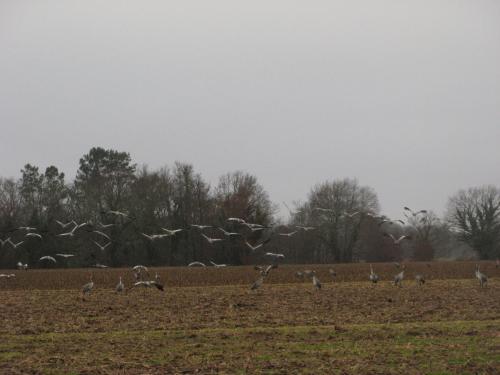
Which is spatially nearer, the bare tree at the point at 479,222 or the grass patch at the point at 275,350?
the grass patch at the point at 275,350

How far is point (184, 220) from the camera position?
86750 millimetres

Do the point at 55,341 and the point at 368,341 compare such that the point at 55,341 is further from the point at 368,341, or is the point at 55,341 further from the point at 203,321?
the point at 368,341

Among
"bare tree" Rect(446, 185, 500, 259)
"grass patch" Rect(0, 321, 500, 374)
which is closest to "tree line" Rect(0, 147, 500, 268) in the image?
"bare tree" Rect(446, 185, 500, 259)

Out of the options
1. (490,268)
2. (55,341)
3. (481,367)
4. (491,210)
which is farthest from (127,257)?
(481,367)

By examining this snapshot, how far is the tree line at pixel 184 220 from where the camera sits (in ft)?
247

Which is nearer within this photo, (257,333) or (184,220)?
(257,333)

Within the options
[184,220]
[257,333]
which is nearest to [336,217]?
[184,220]

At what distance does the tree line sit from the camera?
75438mm

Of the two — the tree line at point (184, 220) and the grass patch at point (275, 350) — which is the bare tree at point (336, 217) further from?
the grass patch at point (275, 350)

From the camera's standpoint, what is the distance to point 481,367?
11977 mm

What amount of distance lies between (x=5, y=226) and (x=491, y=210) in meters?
68.2

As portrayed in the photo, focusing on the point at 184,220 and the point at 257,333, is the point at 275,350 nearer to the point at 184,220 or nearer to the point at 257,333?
the point at 257,333

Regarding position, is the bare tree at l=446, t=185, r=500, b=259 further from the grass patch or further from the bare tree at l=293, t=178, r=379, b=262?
the grass patch

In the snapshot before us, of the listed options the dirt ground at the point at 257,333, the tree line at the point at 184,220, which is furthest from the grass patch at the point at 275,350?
the tree line at the point at 184,220
